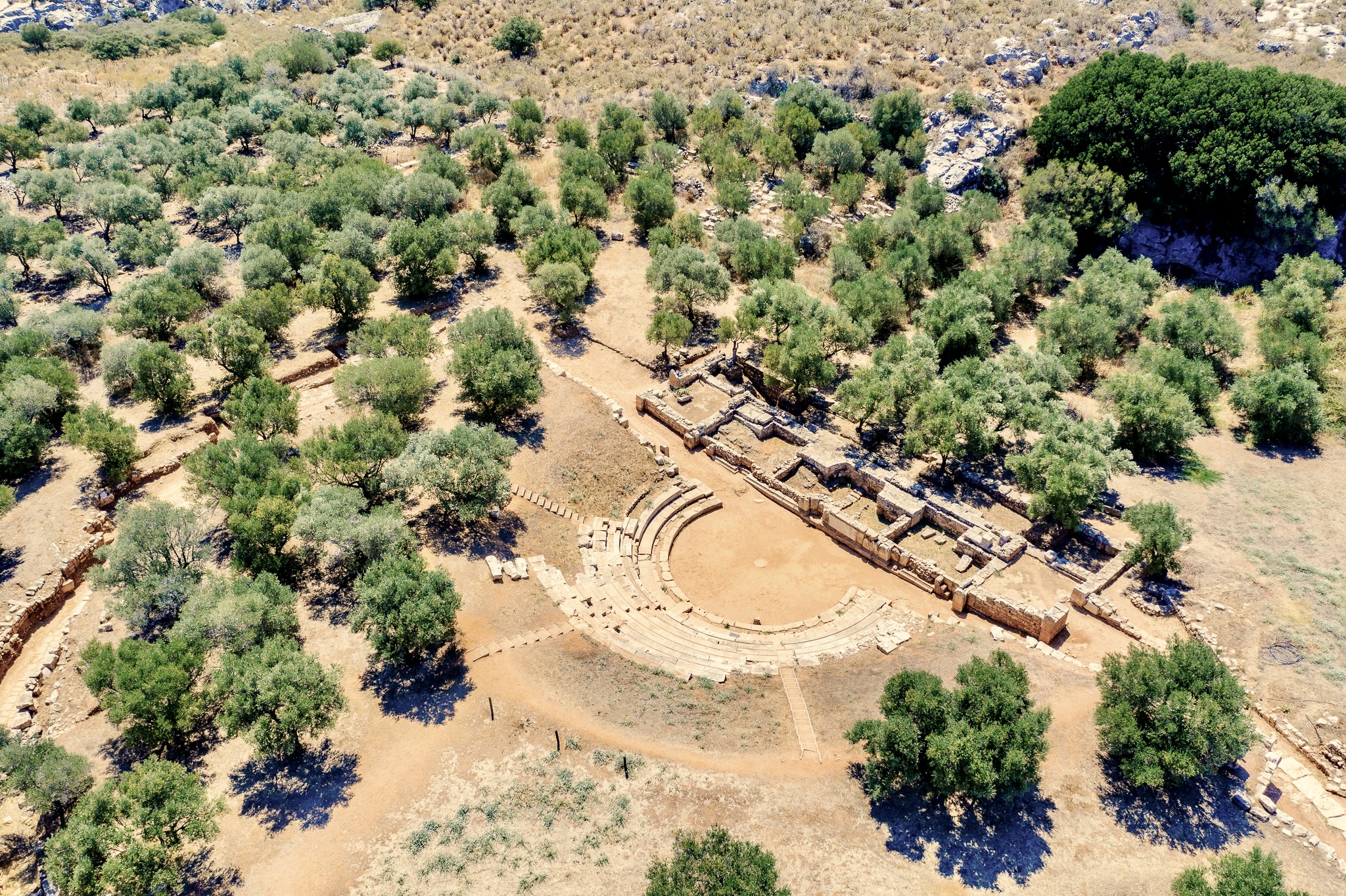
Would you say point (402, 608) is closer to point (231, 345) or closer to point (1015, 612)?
point (231, 345)

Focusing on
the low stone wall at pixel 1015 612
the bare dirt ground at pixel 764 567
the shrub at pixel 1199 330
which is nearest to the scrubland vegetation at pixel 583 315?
the shrub at pixel 1199 330

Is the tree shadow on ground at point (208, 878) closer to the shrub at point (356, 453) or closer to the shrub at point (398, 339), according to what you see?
the shrub at point (356, 453)

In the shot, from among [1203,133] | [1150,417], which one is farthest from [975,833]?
[1203,133]

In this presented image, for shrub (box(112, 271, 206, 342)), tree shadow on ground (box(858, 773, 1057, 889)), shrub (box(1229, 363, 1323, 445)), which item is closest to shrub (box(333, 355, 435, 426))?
shrub (box(112, 271, 206, 342))

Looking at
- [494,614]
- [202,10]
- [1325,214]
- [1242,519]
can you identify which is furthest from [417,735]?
[202,10]

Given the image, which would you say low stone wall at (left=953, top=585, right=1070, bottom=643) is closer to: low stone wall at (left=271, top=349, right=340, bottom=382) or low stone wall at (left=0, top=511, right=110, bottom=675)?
low stone wall at (left=271, top=349, right=340, bottom=382)

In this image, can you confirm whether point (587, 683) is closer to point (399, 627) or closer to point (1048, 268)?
point (399, 627)

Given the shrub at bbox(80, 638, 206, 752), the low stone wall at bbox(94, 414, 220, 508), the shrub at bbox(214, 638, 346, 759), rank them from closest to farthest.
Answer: the shrub at bbox(214, 638, 346, 759)
the shrub at bbox(80, 638, 206, 752)
the low stone wall at bbox(94, 414, 220, 508)
